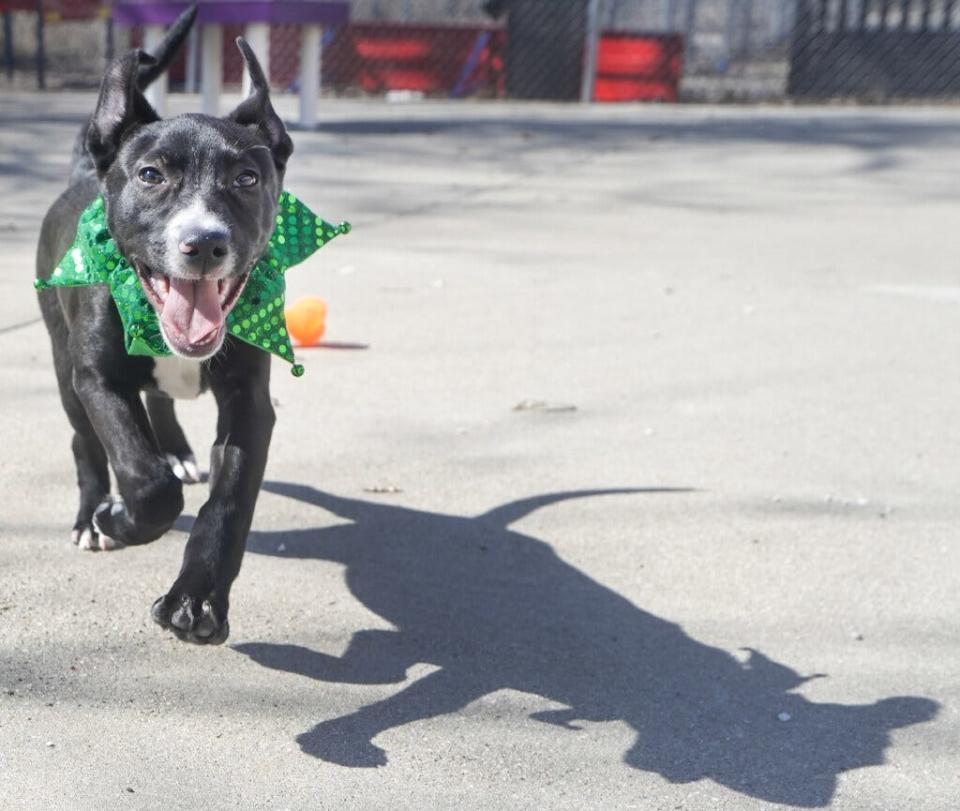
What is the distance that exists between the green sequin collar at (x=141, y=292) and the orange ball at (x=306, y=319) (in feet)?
8.45

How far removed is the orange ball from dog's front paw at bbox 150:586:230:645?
3.29 meters

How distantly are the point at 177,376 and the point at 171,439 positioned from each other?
1.10 m

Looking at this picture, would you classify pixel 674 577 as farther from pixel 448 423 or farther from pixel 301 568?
pixel 448 423

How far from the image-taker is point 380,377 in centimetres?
607

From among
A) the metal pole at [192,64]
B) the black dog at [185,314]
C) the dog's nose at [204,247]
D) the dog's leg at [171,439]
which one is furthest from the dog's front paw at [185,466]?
the metal pole at [192,64]

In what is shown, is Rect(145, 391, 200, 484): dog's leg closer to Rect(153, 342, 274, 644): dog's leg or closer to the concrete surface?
the concrete surface

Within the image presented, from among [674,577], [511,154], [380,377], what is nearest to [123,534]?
[674,577]

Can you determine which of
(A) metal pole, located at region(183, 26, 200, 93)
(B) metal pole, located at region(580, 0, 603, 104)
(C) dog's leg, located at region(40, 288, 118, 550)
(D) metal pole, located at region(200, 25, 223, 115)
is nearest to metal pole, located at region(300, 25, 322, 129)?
(D) metal pole, located at region(200, 25, 223, 115)

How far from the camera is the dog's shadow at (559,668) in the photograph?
316 cm

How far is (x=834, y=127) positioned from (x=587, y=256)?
796cm

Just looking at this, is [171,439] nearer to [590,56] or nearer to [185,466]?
[185,466]

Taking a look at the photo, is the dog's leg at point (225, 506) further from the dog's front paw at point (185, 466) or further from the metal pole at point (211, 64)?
the metal pole at point (211, 64)

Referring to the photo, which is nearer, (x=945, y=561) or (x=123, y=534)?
(x=123, y=534)

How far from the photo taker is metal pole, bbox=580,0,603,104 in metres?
18.2
